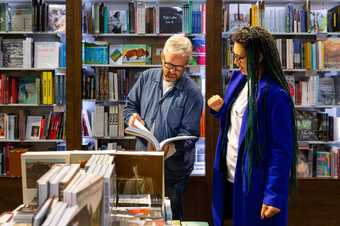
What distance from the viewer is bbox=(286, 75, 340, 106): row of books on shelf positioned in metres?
3.91

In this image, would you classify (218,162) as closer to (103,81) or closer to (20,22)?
(103,81)

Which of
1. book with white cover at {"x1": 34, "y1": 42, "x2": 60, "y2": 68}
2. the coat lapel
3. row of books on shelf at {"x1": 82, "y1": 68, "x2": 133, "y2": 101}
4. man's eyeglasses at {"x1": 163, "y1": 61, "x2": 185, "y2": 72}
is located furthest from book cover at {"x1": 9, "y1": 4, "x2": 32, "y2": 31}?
the coat lapel

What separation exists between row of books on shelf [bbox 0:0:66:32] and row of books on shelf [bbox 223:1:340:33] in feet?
4.86

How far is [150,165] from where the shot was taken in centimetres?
184

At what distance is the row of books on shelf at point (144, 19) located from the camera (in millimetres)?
3904

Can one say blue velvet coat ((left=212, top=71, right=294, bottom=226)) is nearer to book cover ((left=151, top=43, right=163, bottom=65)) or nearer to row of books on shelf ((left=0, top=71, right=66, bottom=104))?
book cover ((left=151, top=43, right=163, bottom=65))

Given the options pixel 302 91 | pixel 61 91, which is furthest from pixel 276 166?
pixel 61 91

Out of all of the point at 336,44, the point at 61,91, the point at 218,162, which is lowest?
the point at 218,162

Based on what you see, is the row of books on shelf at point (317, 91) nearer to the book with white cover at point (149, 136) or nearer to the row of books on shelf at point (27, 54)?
the book with white cover at point (149, 136)

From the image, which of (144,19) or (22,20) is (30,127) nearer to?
(22,20)

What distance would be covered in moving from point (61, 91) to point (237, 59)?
7.14ft

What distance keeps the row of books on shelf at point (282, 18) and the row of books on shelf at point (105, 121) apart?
1.24 metres

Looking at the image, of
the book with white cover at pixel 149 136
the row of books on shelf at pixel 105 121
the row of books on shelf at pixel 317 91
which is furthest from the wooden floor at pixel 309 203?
the book with white cover at pixel 149 136

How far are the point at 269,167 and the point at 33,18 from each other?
9.10ft
